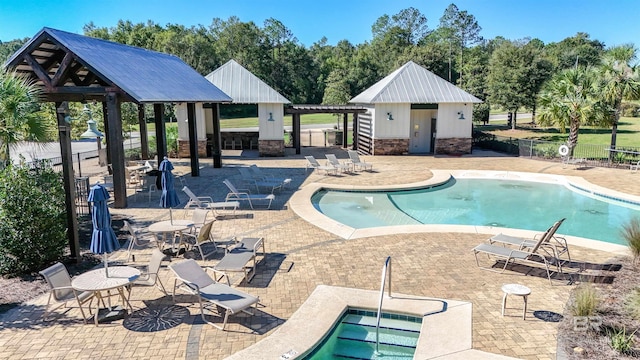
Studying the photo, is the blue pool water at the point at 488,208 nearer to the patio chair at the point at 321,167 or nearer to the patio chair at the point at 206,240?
the patio chair at the point at 321,167

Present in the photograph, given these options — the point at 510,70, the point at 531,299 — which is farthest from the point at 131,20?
the point at 531,299

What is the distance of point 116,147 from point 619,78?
2136cm

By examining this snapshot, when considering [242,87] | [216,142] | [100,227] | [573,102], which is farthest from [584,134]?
[100,227]

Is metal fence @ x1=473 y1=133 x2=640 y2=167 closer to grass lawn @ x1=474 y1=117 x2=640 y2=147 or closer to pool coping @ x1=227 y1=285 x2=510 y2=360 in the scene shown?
grass lawn @ x1=474 y1=117 x2=640 y2=147

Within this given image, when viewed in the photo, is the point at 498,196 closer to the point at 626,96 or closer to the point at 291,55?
the point at 626,96

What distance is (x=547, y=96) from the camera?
22672 millimetres

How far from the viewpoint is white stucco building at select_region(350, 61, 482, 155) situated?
974 inches

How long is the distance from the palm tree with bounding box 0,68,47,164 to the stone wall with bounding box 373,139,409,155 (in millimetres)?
18736

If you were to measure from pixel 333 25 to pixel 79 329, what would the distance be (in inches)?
3392

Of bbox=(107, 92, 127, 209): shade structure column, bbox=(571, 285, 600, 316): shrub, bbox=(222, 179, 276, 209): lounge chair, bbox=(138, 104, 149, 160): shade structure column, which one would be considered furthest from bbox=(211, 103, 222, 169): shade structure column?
bbox=(571, 285, 600, 316): shrub

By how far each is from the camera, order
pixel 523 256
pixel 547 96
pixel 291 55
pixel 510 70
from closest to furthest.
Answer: pixel 523 256, pixel 547 96, pixel 510 70, pixel 291 55

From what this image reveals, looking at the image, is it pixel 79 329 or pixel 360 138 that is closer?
pixel 79 329

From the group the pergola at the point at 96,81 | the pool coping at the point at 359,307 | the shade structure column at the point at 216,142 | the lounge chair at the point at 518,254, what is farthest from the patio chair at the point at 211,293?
the shade structure column at the point at 216,142

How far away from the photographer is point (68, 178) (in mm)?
8656
